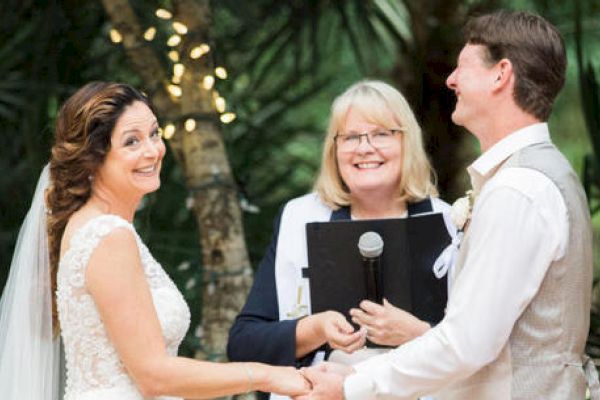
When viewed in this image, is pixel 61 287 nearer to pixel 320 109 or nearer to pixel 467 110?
pixel 467 110

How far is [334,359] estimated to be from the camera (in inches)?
162

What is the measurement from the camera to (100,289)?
3682mm

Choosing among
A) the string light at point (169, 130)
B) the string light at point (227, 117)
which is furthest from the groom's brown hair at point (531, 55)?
the string light at point (169, 130)

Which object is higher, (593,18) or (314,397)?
(593,18)

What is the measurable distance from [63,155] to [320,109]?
18.0 feet

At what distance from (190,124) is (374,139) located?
1.85 meters

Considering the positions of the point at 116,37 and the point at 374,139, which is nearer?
the point at 374,139

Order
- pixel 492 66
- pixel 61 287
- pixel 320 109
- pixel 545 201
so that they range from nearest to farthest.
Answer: pixel 545 201 → pixel 492 66 → pixel 61 287 → pixel 320 109

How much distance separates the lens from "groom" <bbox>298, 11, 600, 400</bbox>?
3347mm

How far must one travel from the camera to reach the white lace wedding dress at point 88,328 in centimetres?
374

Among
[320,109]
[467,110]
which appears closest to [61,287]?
[467,110]

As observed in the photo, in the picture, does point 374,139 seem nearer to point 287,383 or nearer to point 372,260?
point 372,260

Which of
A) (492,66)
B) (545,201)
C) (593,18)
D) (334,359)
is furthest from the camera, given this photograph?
(593,18)

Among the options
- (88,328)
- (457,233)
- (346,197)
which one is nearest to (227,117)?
(346,197)
